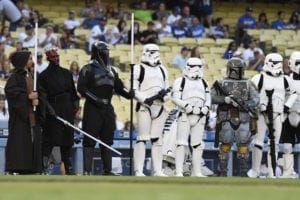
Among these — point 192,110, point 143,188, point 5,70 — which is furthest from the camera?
point 5,70

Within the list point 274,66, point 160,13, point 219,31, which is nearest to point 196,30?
point 219,31

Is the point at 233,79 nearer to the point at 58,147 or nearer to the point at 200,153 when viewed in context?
the point at 200,153

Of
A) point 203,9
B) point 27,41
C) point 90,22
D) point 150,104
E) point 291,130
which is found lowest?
point 291,130

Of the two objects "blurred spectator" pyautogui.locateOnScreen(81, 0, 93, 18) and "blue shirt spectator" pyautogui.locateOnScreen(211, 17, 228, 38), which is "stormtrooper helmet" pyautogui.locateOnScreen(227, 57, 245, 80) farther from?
"blue shirt spectator" pyautogui.locateOnScreen(211, 17, 228, 38)

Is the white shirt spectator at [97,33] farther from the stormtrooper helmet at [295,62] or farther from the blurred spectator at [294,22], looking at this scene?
the stormtrooper helmet at [295,62]

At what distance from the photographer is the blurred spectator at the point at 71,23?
35.7 m

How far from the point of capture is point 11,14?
35.1 metres

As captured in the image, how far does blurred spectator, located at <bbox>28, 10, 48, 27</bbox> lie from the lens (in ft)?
115

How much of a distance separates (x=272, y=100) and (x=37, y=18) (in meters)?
9.65

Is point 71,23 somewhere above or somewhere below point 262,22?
below

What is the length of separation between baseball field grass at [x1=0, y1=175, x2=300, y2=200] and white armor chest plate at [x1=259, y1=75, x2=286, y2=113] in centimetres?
330

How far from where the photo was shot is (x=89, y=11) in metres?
37.1

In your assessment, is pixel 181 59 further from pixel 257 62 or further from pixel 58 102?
pixel 58 102

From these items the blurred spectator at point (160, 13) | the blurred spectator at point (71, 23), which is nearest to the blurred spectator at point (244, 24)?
the blurred spectator at point (160, 13)
